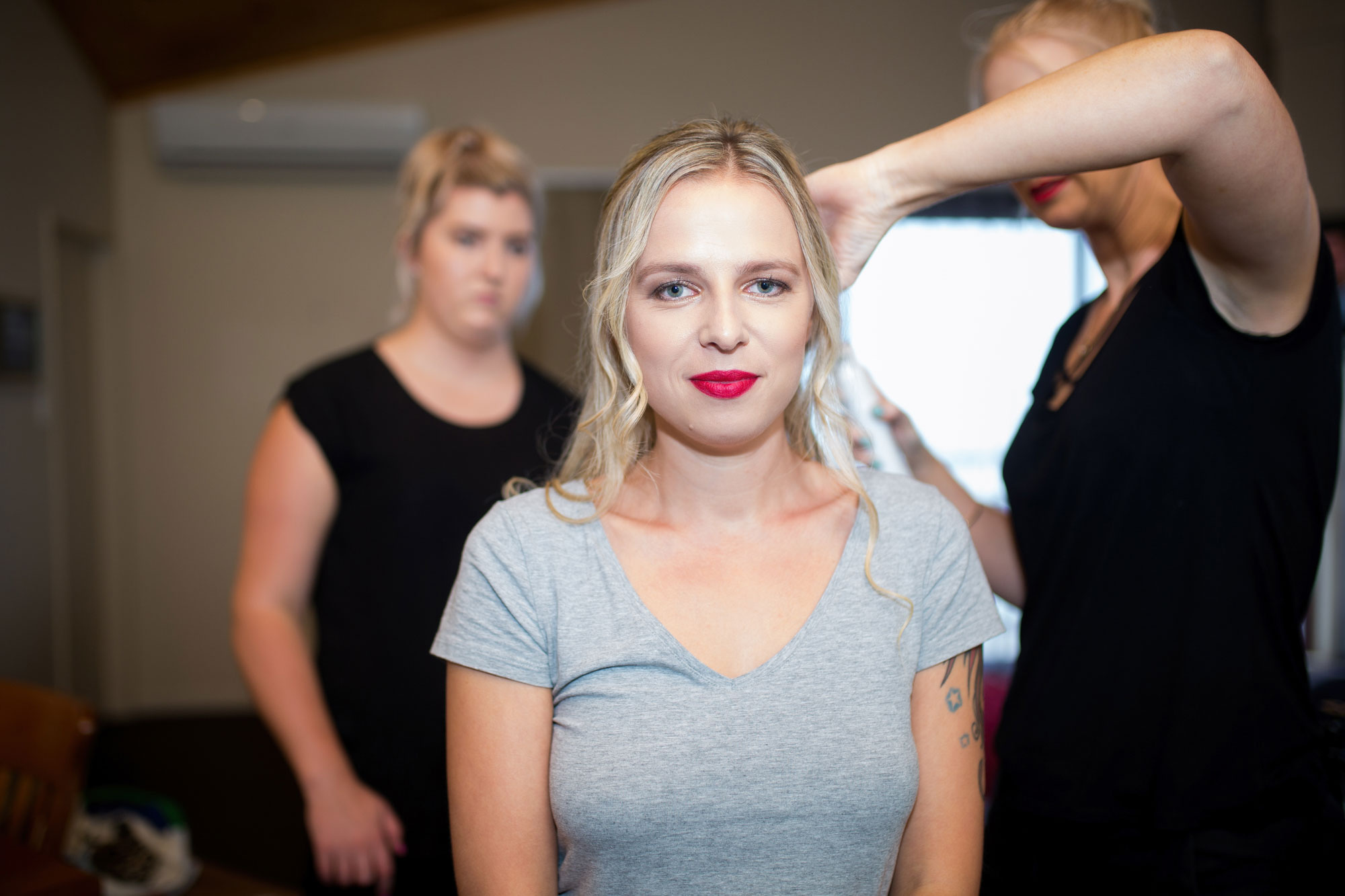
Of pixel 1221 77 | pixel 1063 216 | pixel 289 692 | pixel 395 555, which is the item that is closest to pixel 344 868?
pixel 289 692

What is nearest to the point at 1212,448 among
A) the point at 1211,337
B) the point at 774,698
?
the point at 1211,337

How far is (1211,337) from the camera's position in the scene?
3.68 ft

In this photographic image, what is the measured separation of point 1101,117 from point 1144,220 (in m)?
0.42

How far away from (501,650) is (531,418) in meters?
0.78

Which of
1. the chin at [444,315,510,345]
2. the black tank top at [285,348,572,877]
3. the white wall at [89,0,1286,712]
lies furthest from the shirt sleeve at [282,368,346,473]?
the white wall at [89,0,1286,712]

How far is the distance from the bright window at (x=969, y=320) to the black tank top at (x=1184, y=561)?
327cm

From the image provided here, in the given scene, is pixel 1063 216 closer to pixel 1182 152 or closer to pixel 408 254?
pixel 1182 152

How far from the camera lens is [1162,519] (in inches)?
45.4

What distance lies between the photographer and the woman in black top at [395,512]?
5.19ft

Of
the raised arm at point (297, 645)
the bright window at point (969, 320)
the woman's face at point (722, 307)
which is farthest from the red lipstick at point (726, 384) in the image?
the bright window at point (969, 320)

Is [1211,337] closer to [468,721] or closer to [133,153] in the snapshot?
[468,721]

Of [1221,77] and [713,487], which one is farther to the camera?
[713,487]

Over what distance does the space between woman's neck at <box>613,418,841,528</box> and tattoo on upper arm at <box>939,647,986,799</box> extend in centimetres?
27

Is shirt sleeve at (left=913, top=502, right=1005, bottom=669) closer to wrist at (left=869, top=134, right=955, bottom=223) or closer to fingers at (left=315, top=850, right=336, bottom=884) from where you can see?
wrist at (left=869, top=134, right=955, bottom=223)
